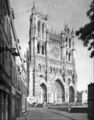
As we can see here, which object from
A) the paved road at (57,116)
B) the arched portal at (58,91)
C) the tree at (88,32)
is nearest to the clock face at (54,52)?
the arched portal at (58,91)

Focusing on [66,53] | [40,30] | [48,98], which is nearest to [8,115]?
[48,98]

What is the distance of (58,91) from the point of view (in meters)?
83.2

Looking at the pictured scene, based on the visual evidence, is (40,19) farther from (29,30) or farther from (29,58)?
(29,58)

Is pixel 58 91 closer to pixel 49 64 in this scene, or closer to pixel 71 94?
pixel 71 94

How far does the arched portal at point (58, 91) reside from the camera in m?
82.1

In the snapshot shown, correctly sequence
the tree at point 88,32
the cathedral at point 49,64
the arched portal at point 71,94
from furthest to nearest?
the arched portal at point 71,94
the cathedral at point 49,64
the tree at point 88,32

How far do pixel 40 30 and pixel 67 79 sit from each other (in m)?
20.9

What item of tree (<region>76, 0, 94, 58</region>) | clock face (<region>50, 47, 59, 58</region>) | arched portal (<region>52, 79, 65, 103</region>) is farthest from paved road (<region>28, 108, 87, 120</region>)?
clock face (<region>50, 47, 59, 58</region>)

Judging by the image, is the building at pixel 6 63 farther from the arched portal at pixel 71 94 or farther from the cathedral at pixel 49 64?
the arched portal at pixel 71 94

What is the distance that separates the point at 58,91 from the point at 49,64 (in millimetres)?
10346

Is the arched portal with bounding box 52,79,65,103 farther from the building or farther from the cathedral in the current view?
the building

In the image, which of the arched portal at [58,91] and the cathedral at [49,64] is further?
Result: the arched portal at [58,91]

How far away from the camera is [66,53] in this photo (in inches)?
3565

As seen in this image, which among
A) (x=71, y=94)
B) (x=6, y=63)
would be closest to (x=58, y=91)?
(x=71, y=94)
